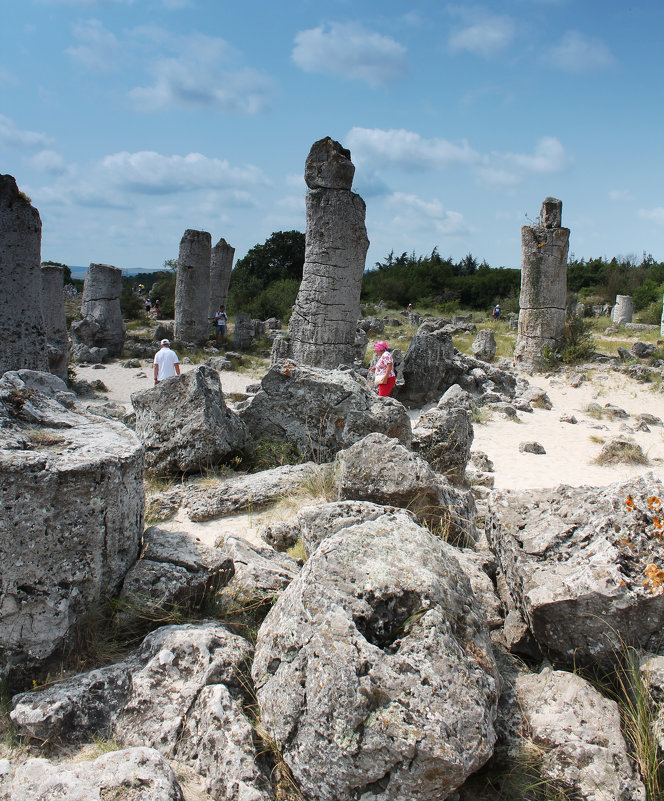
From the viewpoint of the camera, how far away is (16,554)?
2621 mm

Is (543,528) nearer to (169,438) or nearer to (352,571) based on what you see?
(352,571)

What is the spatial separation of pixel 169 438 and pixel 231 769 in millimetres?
3792

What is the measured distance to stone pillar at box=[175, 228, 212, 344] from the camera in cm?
1877

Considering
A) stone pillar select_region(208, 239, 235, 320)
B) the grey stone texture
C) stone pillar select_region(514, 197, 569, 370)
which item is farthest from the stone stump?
the grey stone texture

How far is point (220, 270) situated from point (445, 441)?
18306 millimetres

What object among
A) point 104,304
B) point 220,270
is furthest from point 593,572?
point 220,270

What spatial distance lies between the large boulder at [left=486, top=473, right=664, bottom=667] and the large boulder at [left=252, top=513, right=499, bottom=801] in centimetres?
48

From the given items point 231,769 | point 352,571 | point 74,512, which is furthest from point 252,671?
point 74,512

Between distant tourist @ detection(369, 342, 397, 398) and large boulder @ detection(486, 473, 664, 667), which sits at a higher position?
distant tourist @ detection(369, 342, 397, 398)

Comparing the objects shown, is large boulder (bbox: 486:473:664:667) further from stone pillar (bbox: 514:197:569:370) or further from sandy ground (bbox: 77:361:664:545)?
stone pillar (bbox: 514:197:569:370)

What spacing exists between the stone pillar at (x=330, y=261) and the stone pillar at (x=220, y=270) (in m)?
12.6

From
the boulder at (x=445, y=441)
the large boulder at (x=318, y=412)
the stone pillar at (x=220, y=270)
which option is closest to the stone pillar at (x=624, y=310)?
the stone pillar at (x=220, y=270)

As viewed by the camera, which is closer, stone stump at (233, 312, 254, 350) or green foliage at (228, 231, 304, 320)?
stone stump at (233, 312, 254, 350)

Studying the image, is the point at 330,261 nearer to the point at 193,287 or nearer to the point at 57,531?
the point at 57,531
